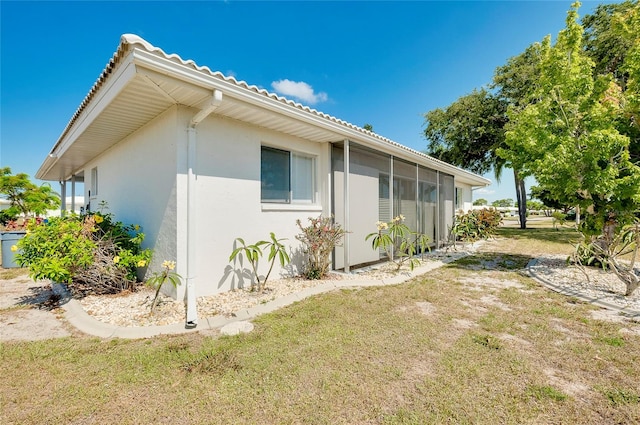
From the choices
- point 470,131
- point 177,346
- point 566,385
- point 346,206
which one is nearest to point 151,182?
point 177,346

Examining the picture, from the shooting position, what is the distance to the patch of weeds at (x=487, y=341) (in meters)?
3.14

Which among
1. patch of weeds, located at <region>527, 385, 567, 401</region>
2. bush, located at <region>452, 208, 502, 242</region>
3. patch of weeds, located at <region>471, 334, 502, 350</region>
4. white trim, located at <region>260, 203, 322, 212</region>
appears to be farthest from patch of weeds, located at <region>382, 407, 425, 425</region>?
bush, located at <region>452, 208, 502, 242</region>

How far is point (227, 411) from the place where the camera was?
83.3 inches

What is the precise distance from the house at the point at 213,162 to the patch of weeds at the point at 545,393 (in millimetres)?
3835

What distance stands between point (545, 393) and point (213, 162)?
518cm

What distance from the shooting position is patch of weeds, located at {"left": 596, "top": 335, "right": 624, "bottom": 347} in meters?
3.18

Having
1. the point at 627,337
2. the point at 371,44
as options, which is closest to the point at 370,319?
the point at 627,337

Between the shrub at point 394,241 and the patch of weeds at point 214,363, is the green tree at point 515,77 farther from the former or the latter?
the patch of weeds at point 214,363

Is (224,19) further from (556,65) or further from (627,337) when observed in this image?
(627,337)

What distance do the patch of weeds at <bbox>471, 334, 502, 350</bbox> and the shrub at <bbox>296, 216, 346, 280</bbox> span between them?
10.7ft

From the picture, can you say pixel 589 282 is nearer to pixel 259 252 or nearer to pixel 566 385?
pixel 566 385

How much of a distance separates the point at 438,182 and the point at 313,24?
309 inches

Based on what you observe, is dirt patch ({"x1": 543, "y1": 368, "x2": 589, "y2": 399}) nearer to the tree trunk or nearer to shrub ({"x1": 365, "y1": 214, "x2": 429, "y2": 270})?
shrub ({"x1": 365, "y1": 214, "x2": 429, "y2": 270})

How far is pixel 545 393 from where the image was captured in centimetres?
236
